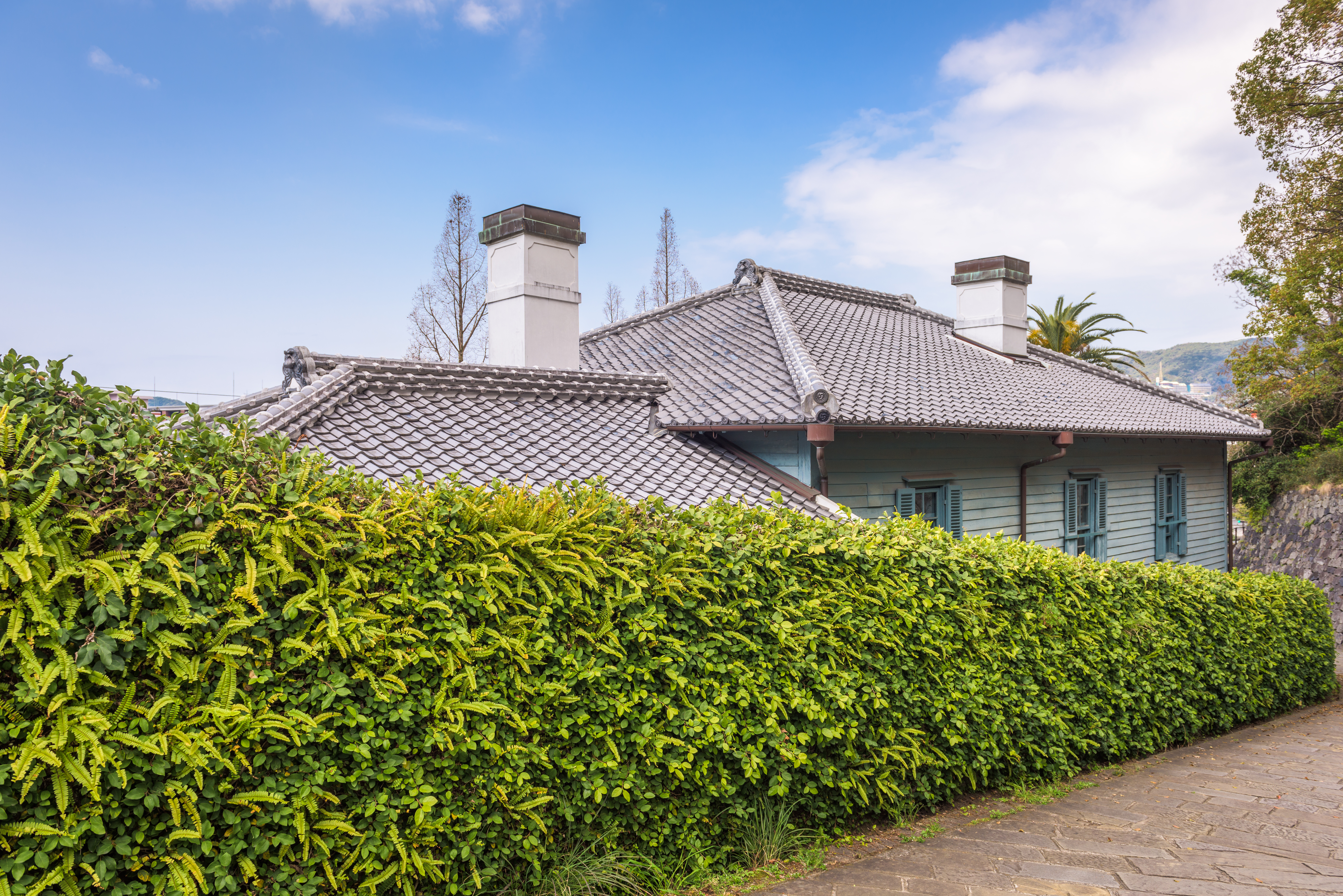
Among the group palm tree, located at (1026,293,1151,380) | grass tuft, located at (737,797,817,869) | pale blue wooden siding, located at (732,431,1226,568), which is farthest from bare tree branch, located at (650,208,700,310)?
grass tuft, located at (737,797,817,869)

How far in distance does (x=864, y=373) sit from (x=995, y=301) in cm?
593

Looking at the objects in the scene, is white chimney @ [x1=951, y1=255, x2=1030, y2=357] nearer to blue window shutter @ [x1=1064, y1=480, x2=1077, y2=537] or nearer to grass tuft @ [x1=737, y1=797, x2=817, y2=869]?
blue window shutter @ [x1=1064, y1=480, x2=1077, y2=537]

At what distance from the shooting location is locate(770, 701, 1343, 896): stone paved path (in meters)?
4.13

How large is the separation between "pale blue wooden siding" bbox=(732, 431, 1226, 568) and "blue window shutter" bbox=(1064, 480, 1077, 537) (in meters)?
0.09

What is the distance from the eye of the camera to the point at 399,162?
599 inches

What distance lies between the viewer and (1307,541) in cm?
1875

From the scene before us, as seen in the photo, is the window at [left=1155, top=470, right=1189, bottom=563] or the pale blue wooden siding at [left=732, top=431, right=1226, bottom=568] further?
the window at [left=1155, top=470, right=1189, bottom=563]

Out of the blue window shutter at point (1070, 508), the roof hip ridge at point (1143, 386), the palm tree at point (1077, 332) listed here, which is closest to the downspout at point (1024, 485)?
the blue window shutter at point (1070, 508)

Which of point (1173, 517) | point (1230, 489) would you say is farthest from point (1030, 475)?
point (1230, 489)

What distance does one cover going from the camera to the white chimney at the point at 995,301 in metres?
14.7

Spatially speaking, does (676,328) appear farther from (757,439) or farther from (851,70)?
(851,70)

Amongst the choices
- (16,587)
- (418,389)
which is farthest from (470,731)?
(418,389)

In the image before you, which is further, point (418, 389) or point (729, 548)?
point (418, 389)

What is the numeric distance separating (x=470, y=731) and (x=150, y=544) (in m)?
1.50
